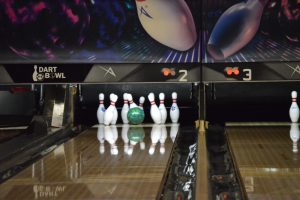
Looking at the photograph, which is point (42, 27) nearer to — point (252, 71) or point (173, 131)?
point (173, 131)

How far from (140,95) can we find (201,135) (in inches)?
31.9

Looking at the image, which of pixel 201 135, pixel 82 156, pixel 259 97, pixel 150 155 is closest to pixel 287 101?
pixel 259 97

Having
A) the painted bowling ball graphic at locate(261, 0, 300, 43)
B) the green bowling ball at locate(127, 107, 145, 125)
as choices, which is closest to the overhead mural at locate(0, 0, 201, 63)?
the painted bowling ball graphic at locate(261, 0, 300, 43)

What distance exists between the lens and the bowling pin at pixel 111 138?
310 centimetres

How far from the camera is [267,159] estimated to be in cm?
275

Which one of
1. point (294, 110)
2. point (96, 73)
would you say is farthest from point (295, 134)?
point (96, 73)

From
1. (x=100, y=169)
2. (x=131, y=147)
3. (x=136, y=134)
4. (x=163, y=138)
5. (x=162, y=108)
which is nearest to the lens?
(x=100, y=169)

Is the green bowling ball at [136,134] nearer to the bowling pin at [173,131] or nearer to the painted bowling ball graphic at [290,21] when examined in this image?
the bowling pin at [173,131]

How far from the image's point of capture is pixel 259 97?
4.03 m

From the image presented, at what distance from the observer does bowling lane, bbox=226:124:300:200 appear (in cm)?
205

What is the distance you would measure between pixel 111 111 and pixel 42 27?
850 mm

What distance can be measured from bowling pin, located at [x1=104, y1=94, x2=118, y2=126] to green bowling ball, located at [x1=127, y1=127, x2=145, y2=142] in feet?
0.64

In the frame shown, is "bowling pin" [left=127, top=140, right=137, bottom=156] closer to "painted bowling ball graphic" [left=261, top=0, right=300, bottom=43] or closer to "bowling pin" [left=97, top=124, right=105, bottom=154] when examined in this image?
"bowling pin" [left=97, top=124, right=105, bottom=154]

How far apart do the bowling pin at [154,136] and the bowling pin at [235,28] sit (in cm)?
67
